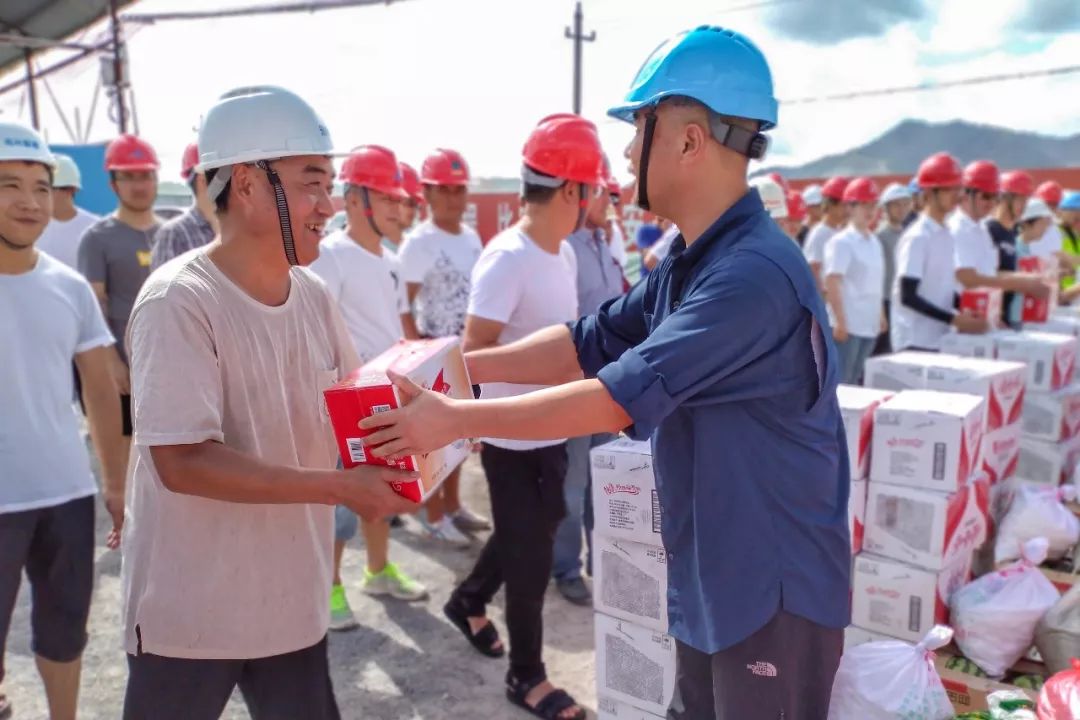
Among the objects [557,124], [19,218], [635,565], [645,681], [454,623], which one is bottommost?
[454,623]

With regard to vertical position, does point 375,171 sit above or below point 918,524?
above

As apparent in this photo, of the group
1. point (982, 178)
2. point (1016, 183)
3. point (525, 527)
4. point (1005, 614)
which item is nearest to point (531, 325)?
point (525, 527)

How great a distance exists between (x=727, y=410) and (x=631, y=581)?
108 centimetres

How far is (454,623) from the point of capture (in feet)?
12.4

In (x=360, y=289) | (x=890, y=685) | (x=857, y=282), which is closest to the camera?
(x=890, y=685)

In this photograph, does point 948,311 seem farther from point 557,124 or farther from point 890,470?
point 557,124

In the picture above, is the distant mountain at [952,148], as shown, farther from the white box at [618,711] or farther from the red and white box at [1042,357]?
the white box at [618,711]

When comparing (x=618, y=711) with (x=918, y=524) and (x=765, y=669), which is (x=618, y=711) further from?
(x=918, y=524)

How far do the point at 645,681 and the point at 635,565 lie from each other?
0.38m

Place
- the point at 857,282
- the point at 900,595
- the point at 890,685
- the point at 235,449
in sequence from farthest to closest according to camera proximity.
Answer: the point at 857,282
the point at 900,595
the point at 890,685
the point at 235,449

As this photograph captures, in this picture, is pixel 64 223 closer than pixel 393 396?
No

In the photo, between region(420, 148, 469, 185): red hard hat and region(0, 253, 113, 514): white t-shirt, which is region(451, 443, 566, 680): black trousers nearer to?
region(0, 253, 113, 514): white t-shirt

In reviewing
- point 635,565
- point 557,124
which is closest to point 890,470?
point 635,565

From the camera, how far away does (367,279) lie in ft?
13.3
